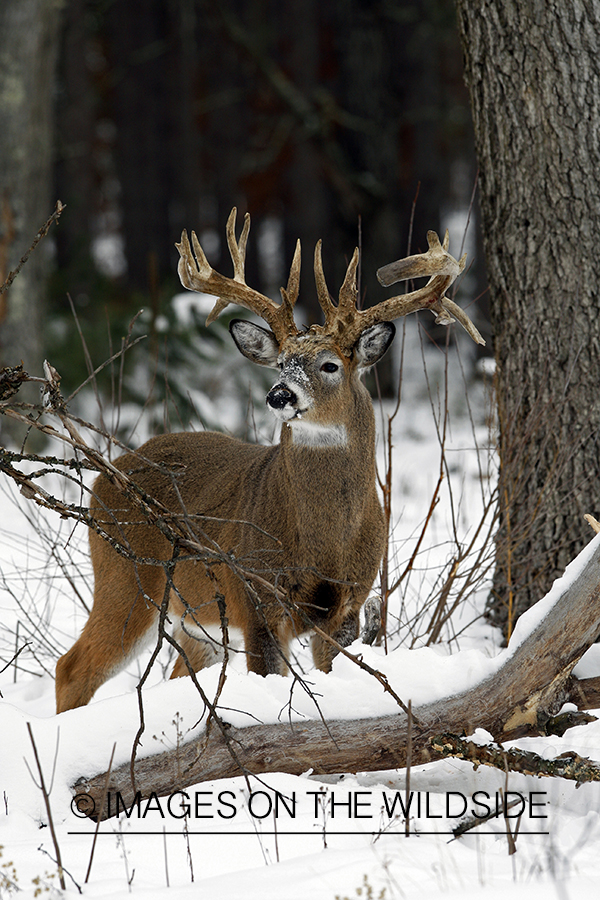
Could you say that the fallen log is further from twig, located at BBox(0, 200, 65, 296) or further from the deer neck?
twig, located at BBox(0, 200, 65, 296)

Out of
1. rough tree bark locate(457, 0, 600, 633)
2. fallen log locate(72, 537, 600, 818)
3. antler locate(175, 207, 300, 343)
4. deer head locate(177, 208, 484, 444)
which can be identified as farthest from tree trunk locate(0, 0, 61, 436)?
fallen log locate(72, 537, 600, 818)

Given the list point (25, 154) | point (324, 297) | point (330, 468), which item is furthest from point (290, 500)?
point (25, 154)

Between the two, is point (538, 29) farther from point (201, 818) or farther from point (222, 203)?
point (222, 203)

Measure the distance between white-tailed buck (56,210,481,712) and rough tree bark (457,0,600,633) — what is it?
64 centimetres

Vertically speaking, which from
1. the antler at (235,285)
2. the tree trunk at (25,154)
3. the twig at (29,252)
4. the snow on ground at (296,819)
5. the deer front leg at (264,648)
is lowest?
the snow on ground at (296,819)

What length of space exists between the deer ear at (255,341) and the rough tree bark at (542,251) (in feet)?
3.92

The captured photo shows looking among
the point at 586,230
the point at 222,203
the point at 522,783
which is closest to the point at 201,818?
the point at 522,783

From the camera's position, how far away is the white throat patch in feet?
13.6

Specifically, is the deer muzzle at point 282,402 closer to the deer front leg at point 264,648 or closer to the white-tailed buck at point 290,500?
the white-tailed buck at point 290,500

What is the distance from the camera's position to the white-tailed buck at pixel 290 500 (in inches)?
157

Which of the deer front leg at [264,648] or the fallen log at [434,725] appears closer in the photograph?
the fallen log at [434,725]

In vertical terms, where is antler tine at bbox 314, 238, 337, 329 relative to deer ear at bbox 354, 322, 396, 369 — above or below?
above

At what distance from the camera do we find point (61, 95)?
62.0 feet

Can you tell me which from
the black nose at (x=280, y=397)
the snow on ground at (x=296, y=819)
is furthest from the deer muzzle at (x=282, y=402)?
the snow on ground at (x=296, y=819)
